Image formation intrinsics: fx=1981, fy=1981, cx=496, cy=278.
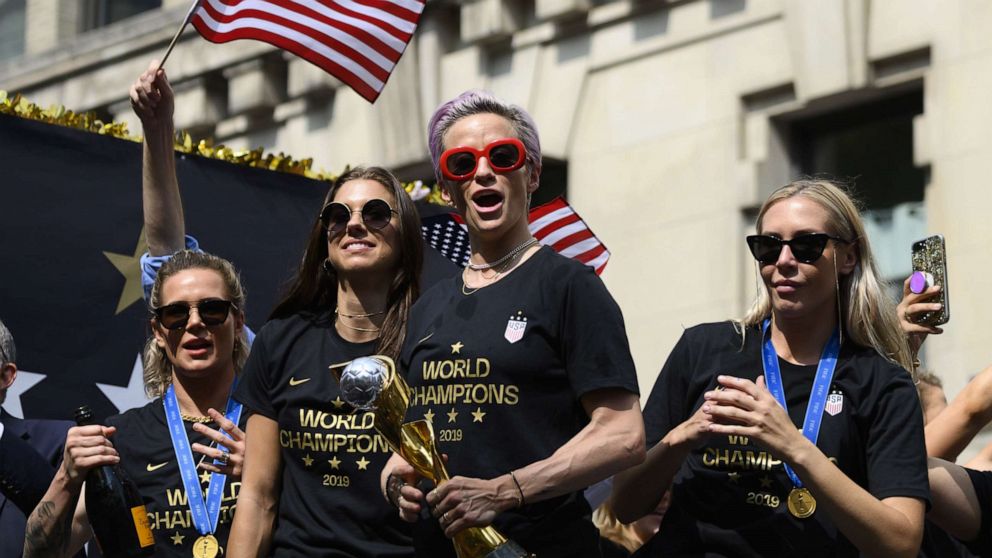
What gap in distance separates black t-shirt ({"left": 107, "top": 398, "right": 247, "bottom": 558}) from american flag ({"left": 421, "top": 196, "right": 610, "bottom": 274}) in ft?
9.38

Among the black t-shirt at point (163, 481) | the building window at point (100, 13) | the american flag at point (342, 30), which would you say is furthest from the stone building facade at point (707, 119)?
the black t-shirt at point (163, 481)

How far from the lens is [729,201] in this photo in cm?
1267

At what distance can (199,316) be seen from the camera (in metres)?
6.93

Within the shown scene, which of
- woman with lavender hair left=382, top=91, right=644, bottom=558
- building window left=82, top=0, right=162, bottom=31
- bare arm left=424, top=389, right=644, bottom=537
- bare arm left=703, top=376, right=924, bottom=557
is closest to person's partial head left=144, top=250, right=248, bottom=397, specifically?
woman with lavender hair left=382, top=91, right=644, bottom=558

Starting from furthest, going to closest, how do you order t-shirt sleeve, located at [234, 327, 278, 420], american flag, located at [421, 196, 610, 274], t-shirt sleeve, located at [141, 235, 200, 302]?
american flag, located at [421, 196, 610, 274] < t-shirt sleeve, located at [141, 235, 200, 302] < t-shirt sleeve, located at [234, 327, 278, 420]

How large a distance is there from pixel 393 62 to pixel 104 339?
83.3 inches

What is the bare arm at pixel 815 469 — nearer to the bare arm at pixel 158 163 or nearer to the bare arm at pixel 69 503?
the bare arm at pixel 69 503

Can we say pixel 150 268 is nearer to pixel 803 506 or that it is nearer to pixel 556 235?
pixel 803 506

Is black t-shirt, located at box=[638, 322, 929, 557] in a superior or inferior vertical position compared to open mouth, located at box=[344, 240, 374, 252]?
inferior

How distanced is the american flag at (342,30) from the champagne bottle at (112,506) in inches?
83.7

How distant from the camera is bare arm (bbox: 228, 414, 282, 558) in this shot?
6078mm

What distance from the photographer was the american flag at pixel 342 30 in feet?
26.4

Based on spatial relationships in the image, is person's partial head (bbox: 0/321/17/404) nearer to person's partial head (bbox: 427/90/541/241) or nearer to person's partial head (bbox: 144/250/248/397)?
person's partial head (bbox: 144/250/248/397)

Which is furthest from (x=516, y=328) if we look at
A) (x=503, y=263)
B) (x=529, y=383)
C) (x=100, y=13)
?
(x=100, y=13)
